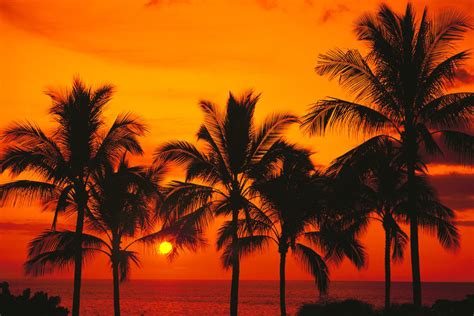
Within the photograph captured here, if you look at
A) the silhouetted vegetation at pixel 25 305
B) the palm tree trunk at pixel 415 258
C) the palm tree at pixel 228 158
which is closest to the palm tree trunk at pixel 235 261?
the palm tree at pixel 228 158

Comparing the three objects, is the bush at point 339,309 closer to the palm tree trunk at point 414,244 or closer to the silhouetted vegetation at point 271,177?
the silhouetted vegetation at point 271,177

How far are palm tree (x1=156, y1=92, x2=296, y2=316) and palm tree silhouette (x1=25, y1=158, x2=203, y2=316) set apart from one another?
4.08 ft

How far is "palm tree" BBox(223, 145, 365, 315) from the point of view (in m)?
31.8

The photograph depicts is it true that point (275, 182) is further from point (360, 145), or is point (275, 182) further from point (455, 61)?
point (455, 61)

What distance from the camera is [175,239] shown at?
1174 inches

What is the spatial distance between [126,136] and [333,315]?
53.8ft

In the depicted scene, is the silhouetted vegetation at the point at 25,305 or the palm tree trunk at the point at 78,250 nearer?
the silhouetted vegetation at the point at 25,305

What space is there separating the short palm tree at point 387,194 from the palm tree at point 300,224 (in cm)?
193

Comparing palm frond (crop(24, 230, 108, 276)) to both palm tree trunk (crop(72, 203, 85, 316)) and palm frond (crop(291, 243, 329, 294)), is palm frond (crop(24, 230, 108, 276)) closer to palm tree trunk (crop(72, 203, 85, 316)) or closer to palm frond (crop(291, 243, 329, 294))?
palm tree trunk (crop(72, 203, 85, 316))

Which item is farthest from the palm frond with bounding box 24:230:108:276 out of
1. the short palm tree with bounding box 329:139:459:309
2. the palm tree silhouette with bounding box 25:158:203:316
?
the short palm tree with bounding box 329:139:459:309

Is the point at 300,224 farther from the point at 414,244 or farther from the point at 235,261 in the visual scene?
the point at 414,244

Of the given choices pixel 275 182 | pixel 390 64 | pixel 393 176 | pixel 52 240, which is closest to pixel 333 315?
pixel 393 176

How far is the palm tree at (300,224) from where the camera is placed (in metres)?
31.8

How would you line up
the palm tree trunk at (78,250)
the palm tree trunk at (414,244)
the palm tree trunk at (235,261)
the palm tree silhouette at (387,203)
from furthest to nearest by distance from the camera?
the palm tree silhouette at (387,203), the palm tree trunk at (235,261), the palm tree trunk at (78,250), the palm tree trunk at (414,244)
